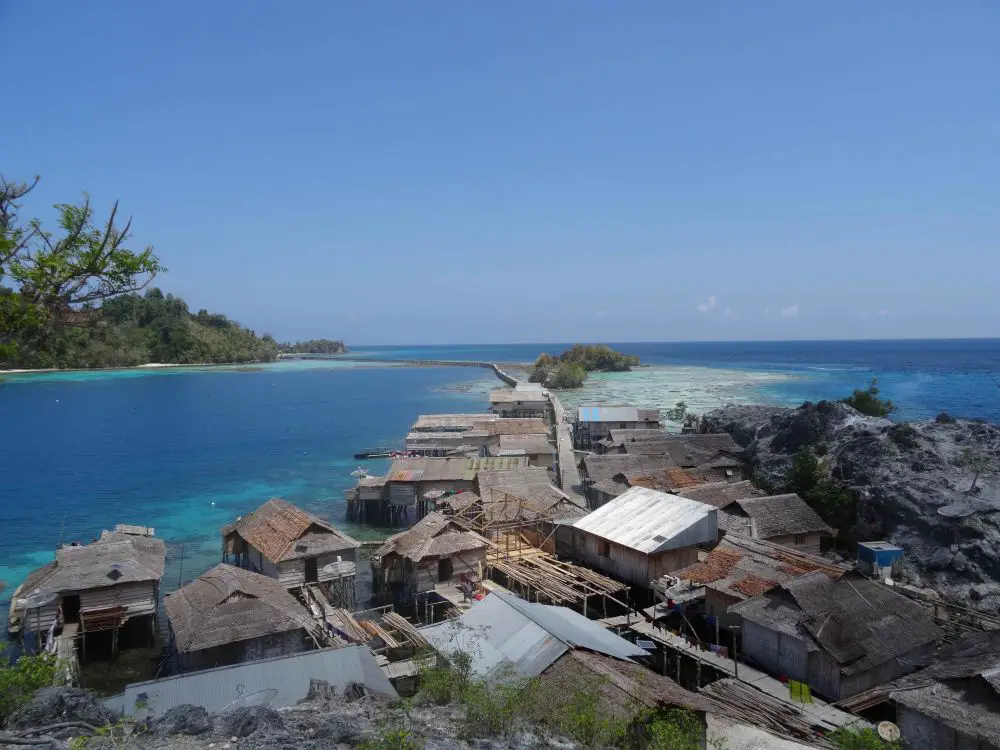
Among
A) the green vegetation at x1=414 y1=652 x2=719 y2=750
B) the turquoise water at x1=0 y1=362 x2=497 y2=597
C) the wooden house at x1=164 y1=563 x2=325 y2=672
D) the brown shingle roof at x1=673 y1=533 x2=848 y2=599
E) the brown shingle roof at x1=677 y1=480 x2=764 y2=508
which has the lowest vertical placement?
the turquoise water at x1=0 y1=362 x2=497 y2=597

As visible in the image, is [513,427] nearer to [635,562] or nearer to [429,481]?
[429,481]

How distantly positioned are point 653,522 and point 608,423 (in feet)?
103

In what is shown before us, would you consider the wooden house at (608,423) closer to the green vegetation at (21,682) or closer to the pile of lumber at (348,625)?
the pile of lumber at (348,625)

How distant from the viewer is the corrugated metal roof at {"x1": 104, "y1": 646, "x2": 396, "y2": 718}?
514 inches

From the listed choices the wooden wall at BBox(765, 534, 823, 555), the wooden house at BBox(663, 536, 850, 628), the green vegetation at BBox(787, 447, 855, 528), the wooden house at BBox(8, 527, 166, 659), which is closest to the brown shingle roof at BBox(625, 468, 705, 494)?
the green vegetation at BBox(787, 447, 855, 528)

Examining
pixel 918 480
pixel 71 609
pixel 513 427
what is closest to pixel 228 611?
pixel 71 609

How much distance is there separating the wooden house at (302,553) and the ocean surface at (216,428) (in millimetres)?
6122

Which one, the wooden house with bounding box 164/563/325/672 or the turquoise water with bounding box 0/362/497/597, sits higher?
the wooden house with bounding box 164/563/325/672

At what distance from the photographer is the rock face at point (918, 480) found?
77.2 feet

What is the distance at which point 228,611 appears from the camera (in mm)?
18250

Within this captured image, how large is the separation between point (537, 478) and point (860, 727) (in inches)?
798

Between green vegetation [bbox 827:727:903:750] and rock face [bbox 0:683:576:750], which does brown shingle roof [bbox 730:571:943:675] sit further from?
rock face [bbox 0:683:576:750]

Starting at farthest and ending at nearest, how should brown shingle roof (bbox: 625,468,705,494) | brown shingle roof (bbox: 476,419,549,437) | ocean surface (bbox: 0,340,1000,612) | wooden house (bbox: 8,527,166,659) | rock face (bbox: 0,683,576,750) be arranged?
brown shingle roof (bbox: 476,419,549,437) < ocean surface (bbox: 0,340,1000,612) < brown shingle roof (bbox: 625,468,705,494) < wooden house (bbox: 8,527,166,659) < rock face (bbox: 0,683,576,750)

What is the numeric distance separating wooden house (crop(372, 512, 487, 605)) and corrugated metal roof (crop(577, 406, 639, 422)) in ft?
103
